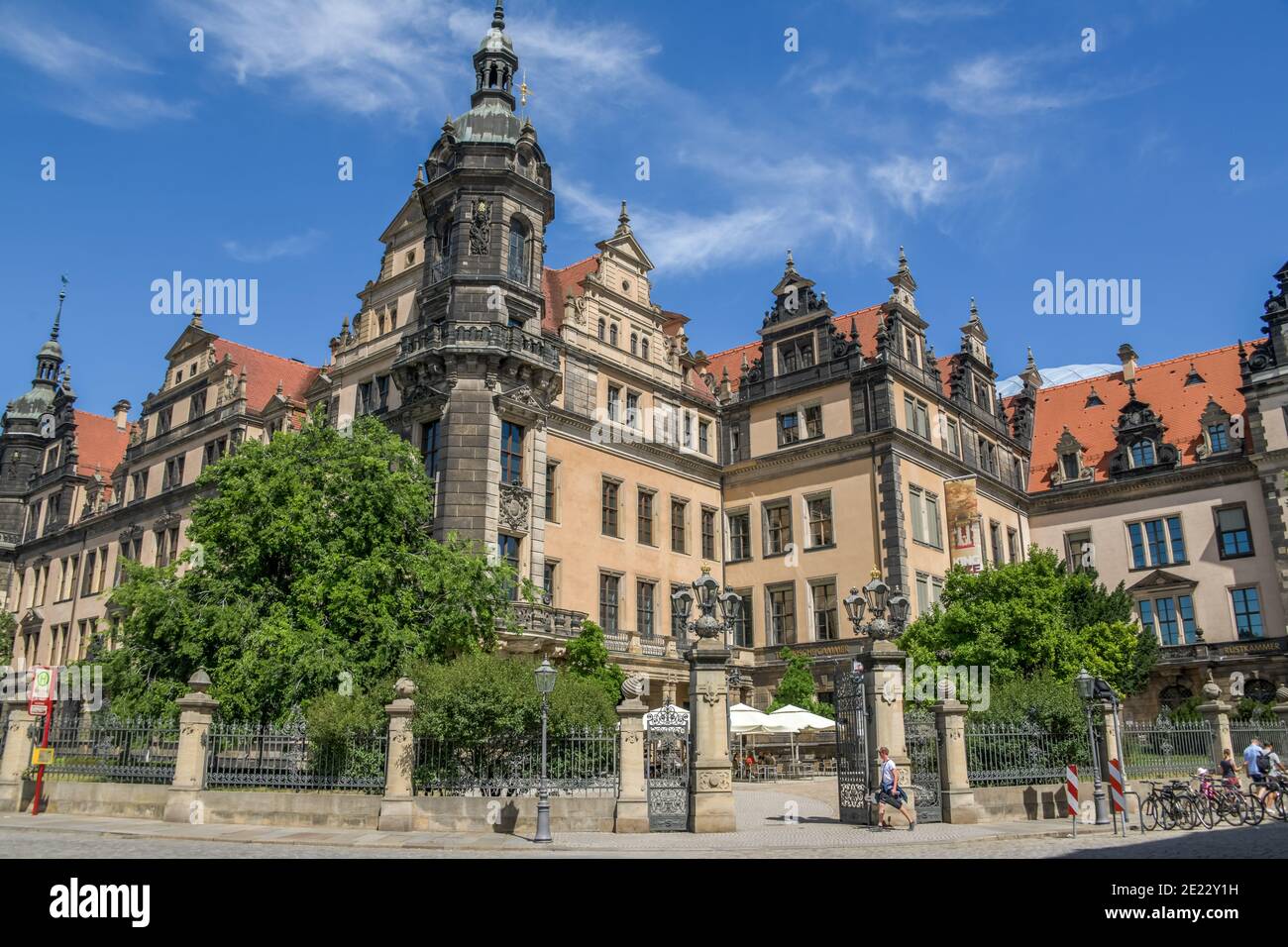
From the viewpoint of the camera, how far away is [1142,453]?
48.1 m

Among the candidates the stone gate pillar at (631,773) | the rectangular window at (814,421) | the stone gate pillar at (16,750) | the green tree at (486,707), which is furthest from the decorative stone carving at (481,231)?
the stone gate pillar at (631,773)

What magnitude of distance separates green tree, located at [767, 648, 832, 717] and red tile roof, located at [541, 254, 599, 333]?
627 inches

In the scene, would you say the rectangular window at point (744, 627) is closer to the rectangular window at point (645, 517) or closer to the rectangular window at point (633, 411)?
the rectangular window at point (645, 517)

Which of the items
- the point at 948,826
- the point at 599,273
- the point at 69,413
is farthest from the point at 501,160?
the point at 69,413

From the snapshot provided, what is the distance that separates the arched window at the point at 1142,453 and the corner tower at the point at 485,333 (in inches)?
1162

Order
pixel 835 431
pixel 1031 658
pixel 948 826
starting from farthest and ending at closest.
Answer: pixel 835 431 → pixel 1031 658 → pixel 948 826

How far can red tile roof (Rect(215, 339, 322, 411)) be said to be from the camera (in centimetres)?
4778

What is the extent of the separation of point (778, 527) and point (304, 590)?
2288 centimetres

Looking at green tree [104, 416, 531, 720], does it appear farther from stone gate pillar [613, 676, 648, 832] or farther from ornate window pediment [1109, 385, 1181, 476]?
ornate window pediment [1109, 385, 1181, 476]

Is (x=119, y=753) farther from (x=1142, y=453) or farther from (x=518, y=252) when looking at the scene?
(x=1142, y=453)

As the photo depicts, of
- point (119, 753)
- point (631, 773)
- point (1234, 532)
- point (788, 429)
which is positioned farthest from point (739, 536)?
point (119, 753)

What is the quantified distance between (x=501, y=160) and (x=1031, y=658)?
25041mm
